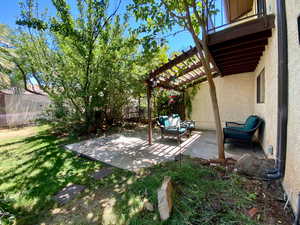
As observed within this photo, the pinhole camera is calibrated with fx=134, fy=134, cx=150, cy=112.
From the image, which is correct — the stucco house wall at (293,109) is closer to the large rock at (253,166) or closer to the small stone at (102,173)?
the large rock at (253,166)

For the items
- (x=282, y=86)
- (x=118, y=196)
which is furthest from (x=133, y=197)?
(x=282, y=86)

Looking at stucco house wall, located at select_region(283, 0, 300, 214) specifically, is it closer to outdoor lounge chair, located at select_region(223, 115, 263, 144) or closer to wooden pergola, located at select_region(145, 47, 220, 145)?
wooden pergola, located at select_region(145, 47, 220, 145)

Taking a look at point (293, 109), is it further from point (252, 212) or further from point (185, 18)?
point (185, 18)

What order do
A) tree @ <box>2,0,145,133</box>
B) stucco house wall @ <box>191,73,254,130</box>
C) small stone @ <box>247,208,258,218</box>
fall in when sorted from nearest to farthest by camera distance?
small stone @ <box>247,208,258,218</box>, tree @ <box>2,0,145,133</box>, stucco house wall @ <box>191,73,254,130</box>

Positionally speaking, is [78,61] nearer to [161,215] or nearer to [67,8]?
[67,8]

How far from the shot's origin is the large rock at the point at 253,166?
2.30 m

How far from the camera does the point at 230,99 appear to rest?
21.1 feet

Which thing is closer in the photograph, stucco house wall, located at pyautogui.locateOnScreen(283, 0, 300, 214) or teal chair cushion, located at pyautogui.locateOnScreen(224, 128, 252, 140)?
stucco house wall, located at pyautogui.locateOnScreen(283, 0, 300, 214)

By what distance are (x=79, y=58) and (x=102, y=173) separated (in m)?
4.41

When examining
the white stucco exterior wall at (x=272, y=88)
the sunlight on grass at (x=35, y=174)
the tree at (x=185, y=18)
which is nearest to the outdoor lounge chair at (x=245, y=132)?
the white stucco exterior wall at (x=272, y=88)

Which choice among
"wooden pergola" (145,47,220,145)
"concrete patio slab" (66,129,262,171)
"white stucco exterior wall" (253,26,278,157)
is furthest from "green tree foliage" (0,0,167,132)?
"white stucco exterior wall" (253,26,278,157)

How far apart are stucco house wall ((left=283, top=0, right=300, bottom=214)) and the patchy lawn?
1.00ft

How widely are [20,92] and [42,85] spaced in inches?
223

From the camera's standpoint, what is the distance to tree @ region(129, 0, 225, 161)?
2.78 meters
